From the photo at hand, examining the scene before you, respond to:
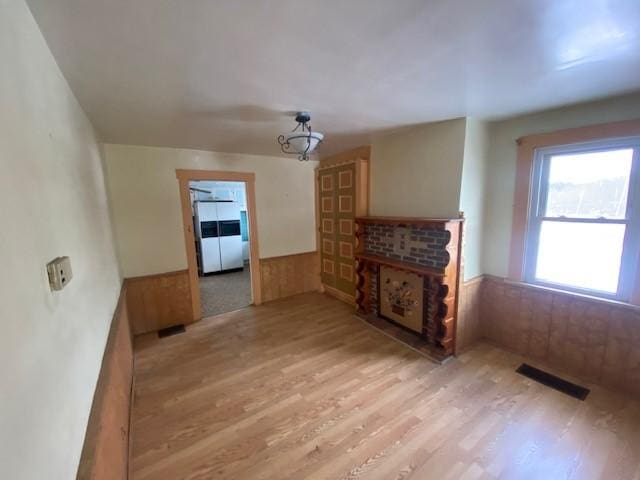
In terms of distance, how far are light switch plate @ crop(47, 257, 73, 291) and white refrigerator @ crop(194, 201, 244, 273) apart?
193 inches

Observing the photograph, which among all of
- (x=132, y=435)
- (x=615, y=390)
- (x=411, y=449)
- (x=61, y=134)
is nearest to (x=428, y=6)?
(x=61, y=134)

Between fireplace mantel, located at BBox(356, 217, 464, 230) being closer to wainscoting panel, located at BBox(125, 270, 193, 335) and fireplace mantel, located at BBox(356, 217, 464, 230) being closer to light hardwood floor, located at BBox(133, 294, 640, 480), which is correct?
light hardwood floor, located at BBox(133, 294, 640, 480)

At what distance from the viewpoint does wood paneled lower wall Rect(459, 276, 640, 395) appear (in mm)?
1967

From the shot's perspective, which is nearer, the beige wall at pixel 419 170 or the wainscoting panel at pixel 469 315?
the beige wall at pixel 419 170

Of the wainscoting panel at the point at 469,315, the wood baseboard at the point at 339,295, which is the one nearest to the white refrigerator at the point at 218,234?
the wood baseboard at the point at 339,295

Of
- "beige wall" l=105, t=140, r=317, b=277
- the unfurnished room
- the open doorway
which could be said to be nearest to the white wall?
the unfurnished room

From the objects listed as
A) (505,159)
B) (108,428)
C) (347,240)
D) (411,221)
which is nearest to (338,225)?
(347,240)

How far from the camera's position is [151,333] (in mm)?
3135

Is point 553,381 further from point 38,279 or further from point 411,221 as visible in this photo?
point 38,279

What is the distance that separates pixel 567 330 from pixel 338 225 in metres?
2.66

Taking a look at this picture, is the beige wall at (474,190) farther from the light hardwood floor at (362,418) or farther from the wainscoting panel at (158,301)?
the wainscoting panel at (158,301)

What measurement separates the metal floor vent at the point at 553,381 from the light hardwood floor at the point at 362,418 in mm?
63

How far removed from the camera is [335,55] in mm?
1308

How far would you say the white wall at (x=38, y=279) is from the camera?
0.61 m
